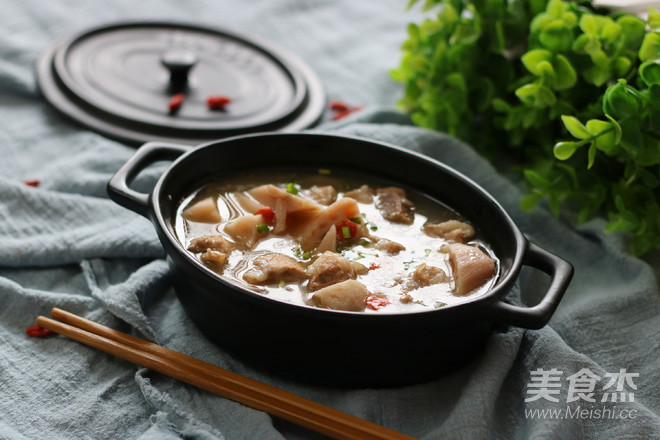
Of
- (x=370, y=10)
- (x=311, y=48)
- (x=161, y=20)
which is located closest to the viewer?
(x=161, y=20)

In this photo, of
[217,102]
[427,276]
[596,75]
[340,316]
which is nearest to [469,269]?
[427,276]

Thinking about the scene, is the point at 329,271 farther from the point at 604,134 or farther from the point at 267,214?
the point at 604,134

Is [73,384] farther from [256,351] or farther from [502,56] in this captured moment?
[502,56]

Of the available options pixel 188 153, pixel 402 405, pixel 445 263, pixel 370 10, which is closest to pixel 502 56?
pixel 445 263

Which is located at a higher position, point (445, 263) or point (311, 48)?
point (445, 263)

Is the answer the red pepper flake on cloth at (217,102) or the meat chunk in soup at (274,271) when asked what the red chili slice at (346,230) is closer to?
the meat chunk in soup at (274,271)

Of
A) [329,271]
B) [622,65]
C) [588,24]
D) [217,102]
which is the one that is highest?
[588,24]
